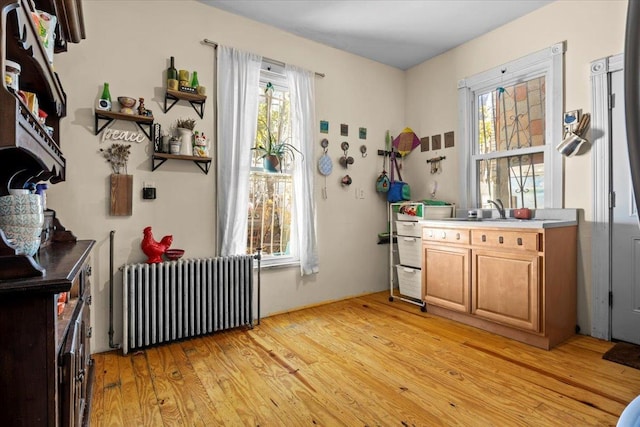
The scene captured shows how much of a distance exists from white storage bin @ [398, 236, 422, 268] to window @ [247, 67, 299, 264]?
3.83 ft

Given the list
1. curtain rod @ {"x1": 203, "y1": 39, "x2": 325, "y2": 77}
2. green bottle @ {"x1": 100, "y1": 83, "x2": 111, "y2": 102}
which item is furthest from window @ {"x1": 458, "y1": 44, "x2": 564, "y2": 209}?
green bottle @ {"x1": 100, "y1": 83, "x2": 111, "y2": 102}

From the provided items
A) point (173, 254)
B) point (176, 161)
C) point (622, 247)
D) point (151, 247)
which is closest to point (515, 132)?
point (622, 247)

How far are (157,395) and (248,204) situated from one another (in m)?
1.61

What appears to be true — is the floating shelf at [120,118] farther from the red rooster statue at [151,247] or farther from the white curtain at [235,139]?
the red rooster statue at [151,247]

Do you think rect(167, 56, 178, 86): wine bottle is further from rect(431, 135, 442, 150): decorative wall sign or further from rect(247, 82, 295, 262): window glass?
rect(431, 135, 442, 150): decorative wall sign

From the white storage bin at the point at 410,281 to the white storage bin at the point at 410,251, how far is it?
6cm

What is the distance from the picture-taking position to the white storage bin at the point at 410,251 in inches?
136

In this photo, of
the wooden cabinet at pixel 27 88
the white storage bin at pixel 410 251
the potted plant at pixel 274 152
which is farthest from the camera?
the white storage bin at pixel 410 251

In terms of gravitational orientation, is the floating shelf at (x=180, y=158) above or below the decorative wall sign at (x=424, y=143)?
below

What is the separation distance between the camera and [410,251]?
355cm

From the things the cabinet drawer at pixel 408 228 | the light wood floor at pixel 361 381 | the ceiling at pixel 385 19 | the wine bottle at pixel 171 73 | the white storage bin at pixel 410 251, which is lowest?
the light wood floor at pixel 361 381

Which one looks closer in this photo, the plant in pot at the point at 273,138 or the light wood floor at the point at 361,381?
the light wood floor at the point at 361,381

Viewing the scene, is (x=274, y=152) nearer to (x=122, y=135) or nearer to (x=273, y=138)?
(x=273, y=138)

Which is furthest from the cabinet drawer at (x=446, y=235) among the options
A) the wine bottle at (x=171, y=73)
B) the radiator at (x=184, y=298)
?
the wine bottle at (x=171, y=73)
